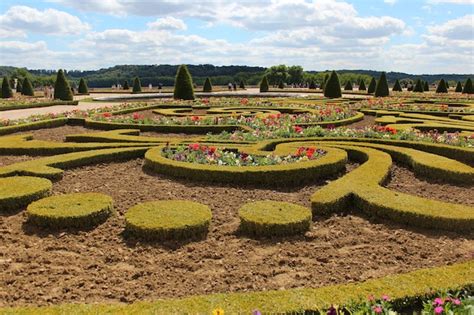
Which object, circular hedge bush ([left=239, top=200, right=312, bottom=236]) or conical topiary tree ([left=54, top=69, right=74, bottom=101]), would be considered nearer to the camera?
circular hedge bush ([left=239, top=200, right=312, bottom=236])

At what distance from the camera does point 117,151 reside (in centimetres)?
Result: 1189

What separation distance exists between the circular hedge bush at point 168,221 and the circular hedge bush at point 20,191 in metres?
2.08

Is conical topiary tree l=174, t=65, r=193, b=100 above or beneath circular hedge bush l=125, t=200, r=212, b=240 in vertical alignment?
above

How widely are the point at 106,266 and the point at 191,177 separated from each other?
3.89 m

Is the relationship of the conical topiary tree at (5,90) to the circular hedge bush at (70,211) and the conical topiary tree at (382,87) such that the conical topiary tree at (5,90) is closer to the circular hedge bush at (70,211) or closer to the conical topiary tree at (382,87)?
the conical topiary tree at (382,87)

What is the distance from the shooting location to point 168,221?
280 inches

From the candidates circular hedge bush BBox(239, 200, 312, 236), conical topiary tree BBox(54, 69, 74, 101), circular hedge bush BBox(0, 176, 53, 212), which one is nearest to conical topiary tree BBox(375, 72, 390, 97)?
conical topiary tree BBox(54, 69, 74, 101)

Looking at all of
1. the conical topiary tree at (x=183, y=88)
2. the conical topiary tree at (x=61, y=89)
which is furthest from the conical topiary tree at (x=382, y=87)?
the conical topiary tree at (x=61, y=89)

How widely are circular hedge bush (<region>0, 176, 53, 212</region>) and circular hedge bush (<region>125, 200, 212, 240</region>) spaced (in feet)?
6.81

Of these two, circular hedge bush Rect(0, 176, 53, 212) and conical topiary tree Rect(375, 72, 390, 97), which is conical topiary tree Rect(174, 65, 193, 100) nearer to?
conical topiary tree Rect(375, 72, 390, 97)

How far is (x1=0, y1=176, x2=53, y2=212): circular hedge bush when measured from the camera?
8117 millimetres

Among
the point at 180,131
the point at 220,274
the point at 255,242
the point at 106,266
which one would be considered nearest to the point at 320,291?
the point at 220,274

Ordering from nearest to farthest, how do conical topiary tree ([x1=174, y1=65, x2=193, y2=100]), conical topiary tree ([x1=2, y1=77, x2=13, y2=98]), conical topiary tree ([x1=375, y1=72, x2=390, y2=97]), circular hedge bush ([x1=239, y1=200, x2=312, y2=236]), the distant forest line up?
circular hedge bush ([x1=239, y1=200, x2=312, y2=236]) → conical topiary tree ([x1=174, y1=65, x2=193, y2=100]) → conical topiary tree ([x1=375, y1=72, x2=390, y2=97]) → conical topiary tree ([x1=2, y1=77, x2=13, y2=98]) → the distant forest

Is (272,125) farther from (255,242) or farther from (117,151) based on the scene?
(255,242)
